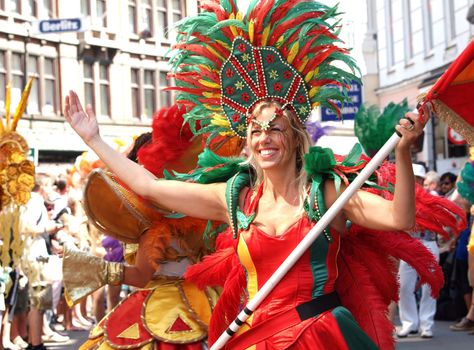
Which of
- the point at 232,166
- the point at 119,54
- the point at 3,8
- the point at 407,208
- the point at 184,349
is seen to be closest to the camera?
the point at 407,208

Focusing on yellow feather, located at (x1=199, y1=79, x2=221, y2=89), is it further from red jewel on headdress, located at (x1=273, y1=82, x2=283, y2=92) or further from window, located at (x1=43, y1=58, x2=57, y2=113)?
window, located at (x1=43, y1=58, x2=57, y2=113)

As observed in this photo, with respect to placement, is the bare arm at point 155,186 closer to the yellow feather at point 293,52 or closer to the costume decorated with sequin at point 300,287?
the costume decorated with sequin at point 300,287

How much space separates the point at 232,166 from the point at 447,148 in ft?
66.0

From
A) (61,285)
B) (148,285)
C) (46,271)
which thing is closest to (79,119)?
(148,285)

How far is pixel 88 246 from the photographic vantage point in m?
10.9

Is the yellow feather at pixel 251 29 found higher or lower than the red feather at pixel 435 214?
higher

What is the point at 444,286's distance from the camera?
11.2 metres

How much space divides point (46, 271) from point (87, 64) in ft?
74.1

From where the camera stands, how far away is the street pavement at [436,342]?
30.3 ft

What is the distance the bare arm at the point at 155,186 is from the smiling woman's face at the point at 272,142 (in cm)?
26

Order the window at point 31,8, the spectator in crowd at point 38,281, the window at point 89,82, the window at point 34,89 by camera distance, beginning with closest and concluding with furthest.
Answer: the spectator in crowd at point 38,281 → the window at point 34,89 → the window at point 31,8 → the window at point 89,82

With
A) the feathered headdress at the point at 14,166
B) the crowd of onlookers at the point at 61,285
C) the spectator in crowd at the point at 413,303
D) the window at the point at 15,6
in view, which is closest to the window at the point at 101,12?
the window at the point at 15,6

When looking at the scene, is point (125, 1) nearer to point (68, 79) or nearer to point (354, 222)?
point (68, 79)

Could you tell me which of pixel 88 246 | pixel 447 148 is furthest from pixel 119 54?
pixel 88 246
